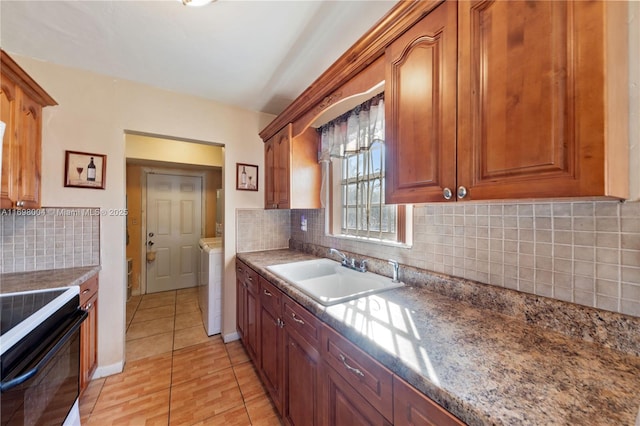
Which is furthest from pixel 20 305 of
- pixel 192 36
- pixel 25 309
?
pixel 192 36

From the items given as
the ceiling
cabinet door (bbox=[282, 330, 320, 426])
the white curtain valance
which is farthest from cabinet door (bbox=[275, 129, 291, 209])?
cabinet door (bbox=[282, 330, 320, 426])

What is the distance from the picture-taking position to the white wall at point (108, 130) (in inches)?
70.1

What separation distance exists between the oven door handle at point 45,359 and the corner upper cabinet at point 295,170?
1.46 m

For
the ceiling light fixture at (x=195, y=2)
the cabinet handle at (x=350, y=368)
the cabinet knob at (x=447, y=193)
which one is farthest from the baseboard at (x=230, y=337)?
the ceiling light fixture at (x=195, y=2)

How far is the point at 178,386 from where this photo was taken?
181 centimetres

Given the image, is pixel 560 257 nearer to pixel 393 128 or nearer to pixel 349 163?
pixel 393 128

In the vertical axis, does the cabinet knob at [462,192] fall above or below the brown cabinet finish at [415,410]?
above

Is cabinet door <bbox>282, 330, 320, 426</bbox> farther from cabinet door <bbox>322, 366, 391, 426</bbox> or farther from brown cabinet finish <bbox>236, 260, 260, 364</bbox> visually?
brown cabinet finish <bbox>236, 260, 260, 364</bbox>

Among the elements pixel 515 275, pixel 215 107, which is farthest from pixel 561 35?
pixel 215 107

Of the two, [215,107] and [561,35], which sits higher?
[215,107]

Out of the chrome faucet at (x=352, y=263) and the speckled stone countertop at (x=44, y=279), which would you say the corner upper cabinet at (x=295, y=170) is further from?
the speckled stone countertop at (x=44, y=279)

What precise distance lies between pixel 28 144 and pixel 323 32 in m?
2.05

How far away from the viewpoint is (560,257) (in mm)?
880

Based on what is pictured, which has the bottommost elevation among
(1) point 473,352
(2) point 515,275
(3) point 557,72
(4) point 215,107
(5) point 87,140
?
(1) point 473,352
